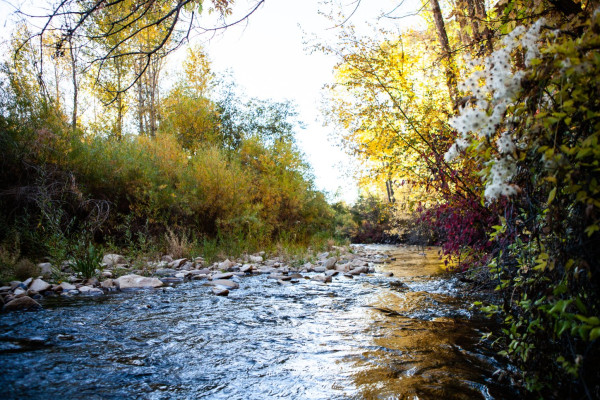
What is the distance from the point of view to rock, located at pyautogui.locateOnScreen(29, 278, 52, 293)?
406cm

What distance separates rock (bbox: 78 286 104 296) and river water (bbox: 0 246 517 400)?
0.23 meters

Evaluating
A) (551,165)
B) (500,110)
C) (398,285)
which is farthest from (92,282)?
(551,165)

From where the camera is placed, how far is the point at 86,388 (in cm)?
187

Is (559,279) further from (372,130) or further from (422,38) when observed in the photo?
(422,38)

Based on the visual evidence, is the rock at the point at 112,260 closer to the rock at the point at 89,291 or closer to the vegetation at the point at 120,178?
the vegetation at the point at 120,178

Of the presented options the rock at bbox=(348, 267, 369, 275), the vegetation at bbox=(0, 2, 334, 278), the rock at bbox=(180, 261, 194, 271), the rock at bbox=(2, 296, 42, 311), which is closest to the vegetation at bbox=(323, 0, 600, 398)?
the vegetation at bbox=(0, 2, 334, 278)

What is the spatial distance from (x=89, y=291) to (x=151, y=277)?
95cm

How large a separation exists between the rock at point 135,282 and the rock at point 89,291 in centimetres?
33

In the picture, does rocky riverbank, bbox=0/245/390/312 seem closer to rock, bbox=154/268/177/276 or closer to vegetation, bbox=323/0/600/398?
rock, bbox=154/268/177/276

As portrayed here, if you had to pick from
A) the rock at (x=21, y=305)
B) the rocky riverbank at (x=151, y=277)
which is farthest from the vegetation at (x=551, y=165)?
the rock at (x=21, y=305)

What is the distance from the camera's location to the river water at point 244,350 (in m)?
1.93

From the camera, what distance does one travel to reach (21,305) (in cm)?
336

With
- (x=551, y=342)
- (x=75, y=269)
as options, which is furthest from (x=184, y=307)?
(x=551, y=342)

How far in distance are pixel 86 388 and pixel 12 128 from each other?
7.19 metres
